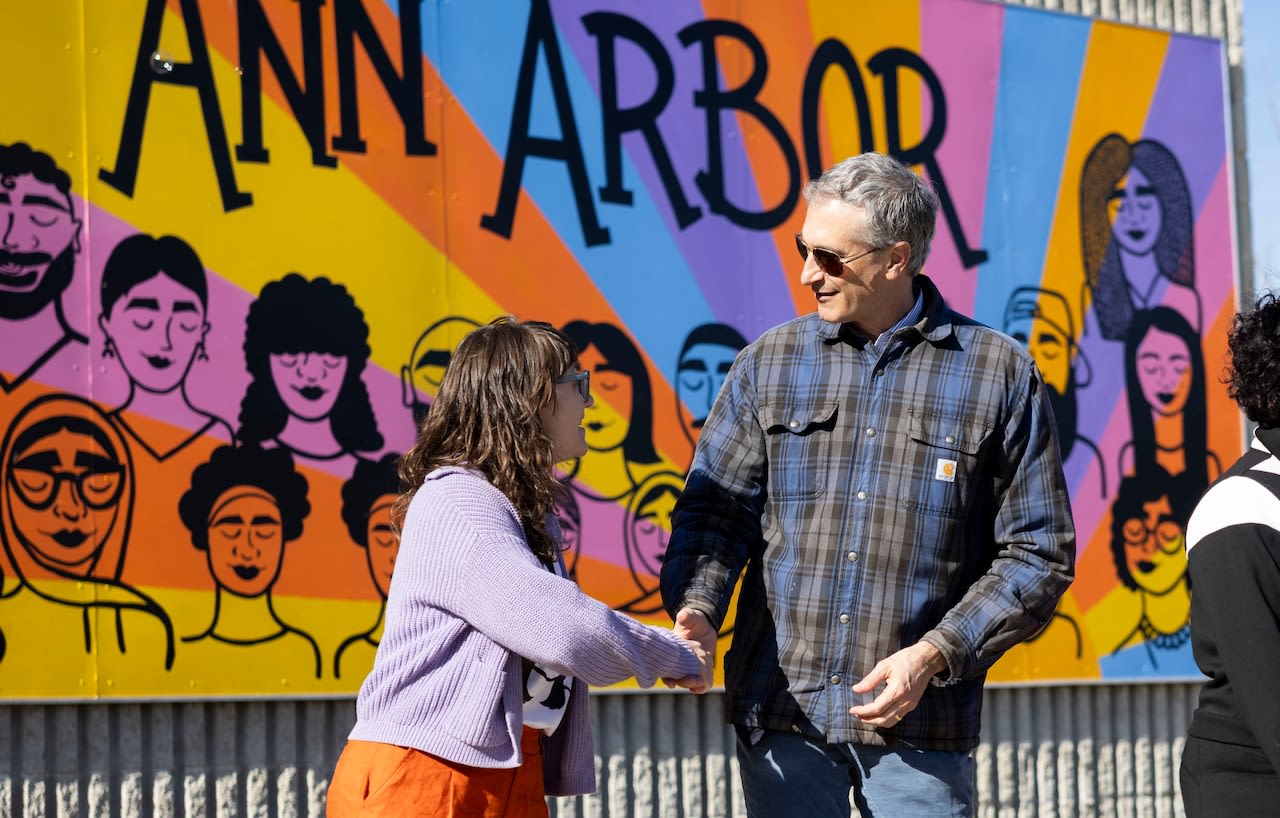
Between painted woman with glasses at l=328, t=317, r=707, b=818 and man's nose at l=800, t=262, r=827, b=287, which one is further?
man's nose at l=800, t=262, r=827, b=287

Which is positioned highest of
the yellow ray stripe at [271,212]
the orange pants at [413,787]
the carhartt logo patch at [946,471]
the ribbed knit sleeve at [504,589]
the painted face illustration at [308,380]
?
the yellow ray stripe at [271,212]

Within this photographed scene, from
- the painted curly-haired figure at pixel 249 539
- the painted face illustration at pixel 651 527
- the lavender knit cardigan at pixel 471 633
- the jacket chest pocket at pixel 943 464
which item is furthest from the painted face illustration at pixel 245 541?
the jacket chest pocket at pixel 943 464

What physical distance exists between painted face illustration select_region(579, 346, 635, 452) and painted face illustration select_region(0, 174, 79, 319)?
1748mm

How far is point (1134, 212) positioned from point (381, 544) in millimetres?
3467

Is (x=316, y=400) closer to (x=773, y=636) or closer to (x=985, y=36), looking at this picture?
→ (x=773, y=636)

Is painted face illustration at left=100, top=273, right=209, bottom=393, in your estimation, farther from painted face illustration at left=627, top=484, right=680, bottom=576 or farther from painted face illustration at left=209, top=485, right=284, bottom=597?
painted face illustration at left=627, top=484, right=680, bottom=576

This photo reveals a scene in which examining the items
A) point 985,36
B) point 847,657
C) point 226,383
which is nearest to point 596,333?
point 226,383

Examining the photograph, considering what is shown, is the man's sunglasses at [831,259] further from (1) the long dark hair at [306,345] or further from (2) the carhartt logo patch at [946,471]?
(1) the long dark hair at [306,345]

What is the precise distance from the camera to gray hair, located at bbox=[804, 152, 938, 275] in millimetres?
3049

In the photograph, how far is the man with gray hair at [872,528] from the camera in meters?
2.95

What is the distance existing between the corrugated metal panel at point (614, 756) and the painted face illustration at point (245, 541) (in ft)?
1.35

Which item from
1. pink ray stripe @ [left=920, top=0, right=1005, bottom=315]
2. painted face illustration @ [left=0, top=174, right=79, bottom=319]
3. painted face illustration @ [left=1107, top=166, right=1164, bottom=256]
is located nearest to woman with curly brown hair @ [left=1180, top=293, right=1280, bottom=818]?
pink ray stripe @ [left=920, top=0, right=1005, bottom=315]

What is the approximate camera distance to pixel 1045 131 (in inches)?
244

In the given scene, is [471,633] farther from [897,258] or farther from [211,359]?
[211,359]
